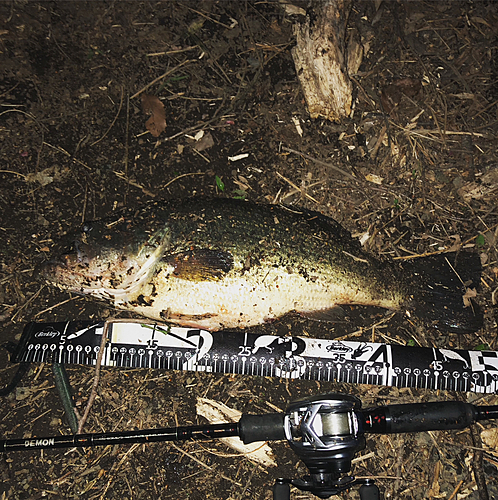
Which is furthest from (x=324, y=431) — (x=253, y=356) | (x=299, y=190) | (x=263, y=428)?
(x=299, y=190)

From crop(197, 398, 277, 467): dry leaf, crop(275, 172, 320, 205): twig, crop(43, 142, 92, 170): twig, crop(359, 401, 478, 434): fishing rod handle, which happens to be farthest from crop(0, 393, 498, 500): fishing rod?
crop(43, 142, 92, 170): twig

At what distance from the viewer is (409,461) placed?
9.48 ft

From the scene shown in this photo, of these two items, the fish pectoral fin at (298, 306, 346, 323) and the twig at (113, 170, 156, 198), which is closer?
the fish pectoral fin at (298, 306, 346, 323)

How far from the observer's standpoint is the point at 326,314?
288 centimetres

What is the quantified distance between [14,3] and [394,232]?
422 cm

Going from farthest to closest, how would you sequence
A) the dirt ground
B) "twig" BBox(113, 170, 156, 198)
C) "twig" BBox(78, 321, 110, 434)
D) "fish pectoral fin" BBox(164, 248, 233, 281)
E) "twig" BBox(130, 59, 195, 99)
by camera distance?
"twig" BBox(130, 59, 195, 99) < "twig" BBox(113, 170, 156, 198) < the dirt ground < "twig" BBox(78, 321, 110, 434) < "fish pectoral fin" BBox(164, 248, 233, 281)

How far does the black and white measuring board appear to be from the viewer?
9.37 feet

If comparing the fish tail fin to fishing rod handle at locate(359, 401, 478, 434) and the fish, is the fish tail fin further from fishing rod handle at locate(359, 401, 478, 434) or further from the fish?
fishing rod handle at locate(359, 401, 478, 434)

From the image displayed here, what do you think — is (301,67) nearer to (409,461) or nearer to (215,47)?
(215,47)

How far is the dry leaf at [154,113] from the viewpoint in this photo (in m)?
3.43

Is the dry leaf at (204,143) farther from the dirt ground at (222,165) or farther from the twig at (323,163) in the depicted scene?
the twig at (323,163)

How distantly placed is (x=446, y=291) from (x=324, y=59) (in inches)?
84.7

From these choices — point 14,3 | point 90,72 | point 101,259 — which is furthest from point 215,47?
point 101,259

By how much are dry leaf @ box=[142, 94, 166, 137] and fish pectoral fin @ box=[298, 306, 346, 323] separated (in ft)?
6.87
